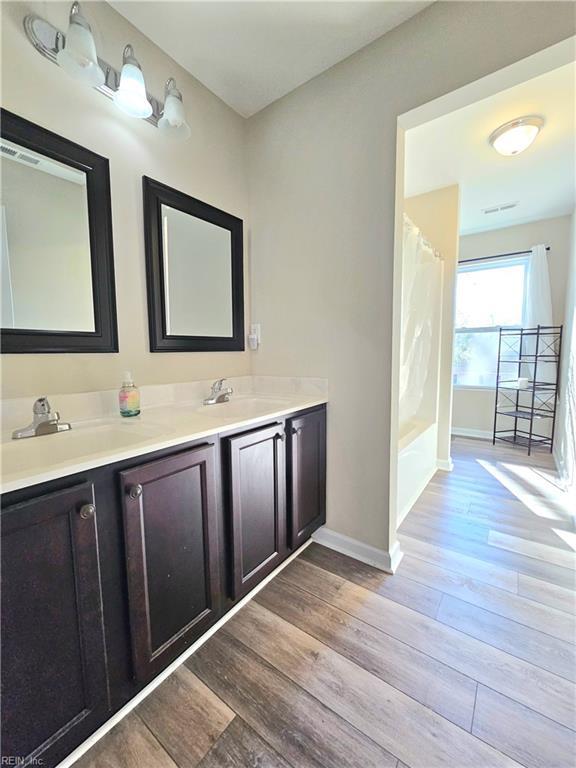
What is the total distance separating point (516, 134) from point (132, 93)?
228 centimetres

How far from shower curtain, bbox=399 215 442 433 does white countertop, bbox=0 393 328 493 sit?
1.24 m

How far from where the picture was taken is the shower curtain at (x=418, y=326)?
2189 mm

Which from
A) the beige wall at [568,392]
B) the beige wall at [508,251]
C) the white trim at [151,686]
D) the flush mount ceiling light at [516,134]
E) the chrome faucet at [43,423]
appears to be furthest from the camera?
the beige wall at [508,251]

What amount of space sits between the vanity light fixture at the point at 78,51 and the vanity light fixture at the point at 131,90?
11cm

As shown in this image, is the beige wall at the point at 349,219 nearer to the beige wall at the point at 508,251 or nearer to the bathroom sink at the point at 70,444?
the bathroom sink at the point at 70,444

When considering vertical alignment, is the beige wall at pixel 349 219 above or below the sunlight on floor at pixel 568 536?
above

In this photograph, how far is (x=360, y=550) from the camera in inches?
67.8

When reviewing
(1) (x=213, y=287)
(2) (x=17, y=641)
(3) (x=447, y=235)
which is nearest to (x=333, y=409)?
(1) (x=213, y=287)

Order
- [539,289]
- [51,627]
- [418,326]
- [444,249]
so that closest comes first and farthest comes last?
[51,627], [418,326], [444,249], [539,289]

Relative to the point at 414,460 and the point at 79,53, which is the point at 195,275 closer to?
the point at 79,53

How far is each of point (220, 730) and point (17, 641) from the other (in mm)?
684

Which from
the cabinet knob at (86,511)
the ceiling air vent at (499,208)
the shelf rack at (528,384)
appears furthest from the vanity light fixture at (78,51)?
the shelf rack at (528,384)

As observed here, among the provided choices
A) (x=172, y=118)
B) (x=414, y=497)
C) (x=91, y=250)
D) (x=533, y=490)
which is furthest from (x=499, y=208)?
(x=91, y=250)

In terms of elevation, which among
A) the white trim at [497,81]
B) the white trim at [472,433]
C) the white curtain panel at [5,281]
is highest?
the white trim at [497,81]
